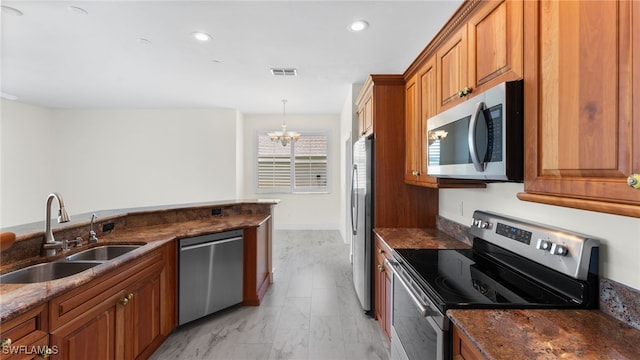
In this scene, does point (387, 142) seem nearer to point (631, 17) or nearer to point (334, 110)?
point (631, 17)

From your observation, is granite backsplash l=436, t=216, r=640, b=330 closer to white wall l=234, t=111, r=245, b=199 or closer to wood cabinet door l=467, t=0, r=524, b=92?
wood cabinet door l=467, t=0, r=524, b=92

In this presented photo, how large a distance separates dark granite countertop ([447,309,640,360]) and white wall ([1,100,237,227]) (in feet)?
19.8

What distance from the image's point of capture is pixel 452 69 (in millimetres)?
1747

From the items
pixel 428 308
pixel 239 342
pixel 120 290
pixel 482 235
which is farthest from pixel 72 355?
pixel 482 235

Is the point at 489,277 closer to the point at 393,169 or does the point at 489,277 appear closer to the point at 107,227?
the point at 393,169

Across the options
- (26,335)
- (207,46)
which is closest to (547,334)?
(26,335)

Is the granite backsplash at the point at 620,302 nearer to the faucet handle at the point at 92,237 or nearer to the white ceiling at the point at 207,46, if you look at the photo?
the white ceiling at the point at 207,46

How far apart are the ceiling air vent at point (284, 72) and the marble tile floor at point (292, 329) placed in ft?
9.18

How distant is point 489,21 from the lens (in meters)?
1.38

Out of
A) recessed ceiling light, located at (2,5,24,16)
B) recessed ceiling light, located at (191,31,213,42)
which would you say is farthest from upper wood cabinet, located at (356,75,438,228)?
recessed ceiling light, located at (2,5,24,16)

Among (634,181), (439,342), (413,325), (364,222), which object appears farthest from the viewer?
(364,222)

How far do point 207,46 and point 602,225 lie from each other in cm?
359

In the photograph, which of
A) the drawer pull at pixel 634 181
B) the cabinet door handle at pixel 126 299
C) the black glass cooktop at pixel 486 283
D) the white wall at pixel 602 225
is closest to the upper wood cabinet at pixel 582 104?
the drawer pull at pixel 634 181

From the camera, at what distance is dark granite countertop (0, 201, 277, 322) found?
1223 mm
